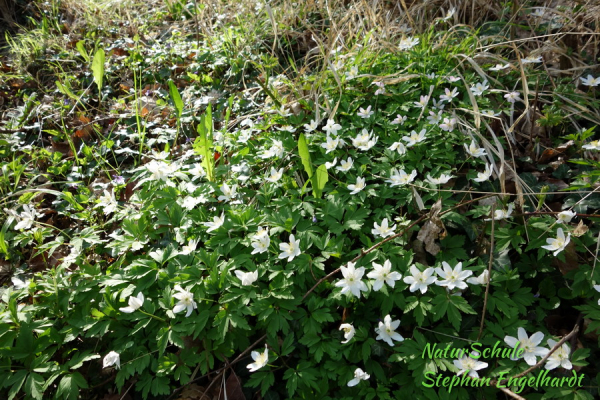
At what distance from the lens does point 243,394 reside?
1801mm

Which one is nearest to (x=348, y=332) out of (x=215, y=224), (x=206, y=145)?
(x=215, y=224)

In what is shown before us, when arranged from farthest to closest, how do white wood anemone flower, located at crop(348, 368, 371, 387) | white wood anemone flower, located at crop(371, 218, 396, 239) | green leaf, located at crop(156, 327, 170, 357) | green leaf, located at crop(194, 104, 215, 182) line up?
green leaf, located at crop(194, 104, 215, 182), white wood anemone flower, located at crop(371, 218, 396, 239), green leaf, located at crop(156, 327, 170, 357), white wood anemone flower, located at crop(348, 368, 371, 387)

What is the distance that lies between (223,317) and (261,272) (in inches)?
10.1

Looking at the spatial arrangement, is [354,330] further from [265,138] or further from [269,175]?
[265,138]

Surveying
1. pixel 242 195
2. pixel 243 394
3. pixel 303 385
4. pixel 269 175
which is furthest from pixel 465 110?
pixel 243 394

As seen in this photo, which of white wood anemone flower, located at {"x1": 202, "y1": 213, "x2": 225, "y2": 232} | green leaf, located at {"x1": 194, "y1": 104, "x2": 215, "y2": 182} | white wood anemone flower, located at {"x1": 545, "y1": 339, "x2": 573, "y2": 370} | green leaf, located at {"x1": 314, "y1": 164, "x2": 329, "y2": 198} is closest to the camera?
white wood anemone flower, located at {"x1": 545, "y1": 339, "x2": 573, "y2": 370}

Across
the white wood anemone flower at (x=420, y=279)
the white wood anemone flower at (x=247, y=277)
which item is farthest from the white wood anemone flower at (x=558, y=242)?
the white wood anemone flower at (x=247, y=277)

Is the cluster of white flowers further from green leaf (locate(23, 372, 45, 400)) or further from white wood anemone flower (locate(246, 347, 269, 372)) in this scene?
green leaf (locate(23, 372, 45, 400))

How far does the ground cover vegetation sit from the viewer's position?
1.70 meters

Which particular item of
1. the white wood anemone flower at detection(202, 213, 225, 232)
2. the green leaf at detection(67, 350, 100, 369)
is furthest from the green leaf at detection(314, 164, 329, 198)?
the green leaf at detection(67, 350, 100, 369)

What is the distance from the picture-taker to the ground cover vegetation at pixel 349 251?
1700 mm

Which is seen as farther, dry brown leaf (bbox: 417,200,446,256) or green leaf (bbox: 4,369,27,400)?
dry brown leaf (bbox: 417,200,446,256)

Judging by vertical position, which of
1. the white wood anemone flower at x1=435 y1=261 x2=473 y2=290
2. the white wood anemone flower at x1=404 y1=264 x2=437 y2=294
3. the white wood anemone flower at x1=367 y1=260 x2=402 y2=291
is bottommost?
the white wood anemone flower at x1=435 y1=261 x2=473 y2=290

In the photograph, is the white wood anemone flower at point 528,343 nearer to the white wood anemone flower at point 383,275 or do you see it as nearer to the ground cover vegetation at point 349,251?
the ground cover vegetation at point 349,251
